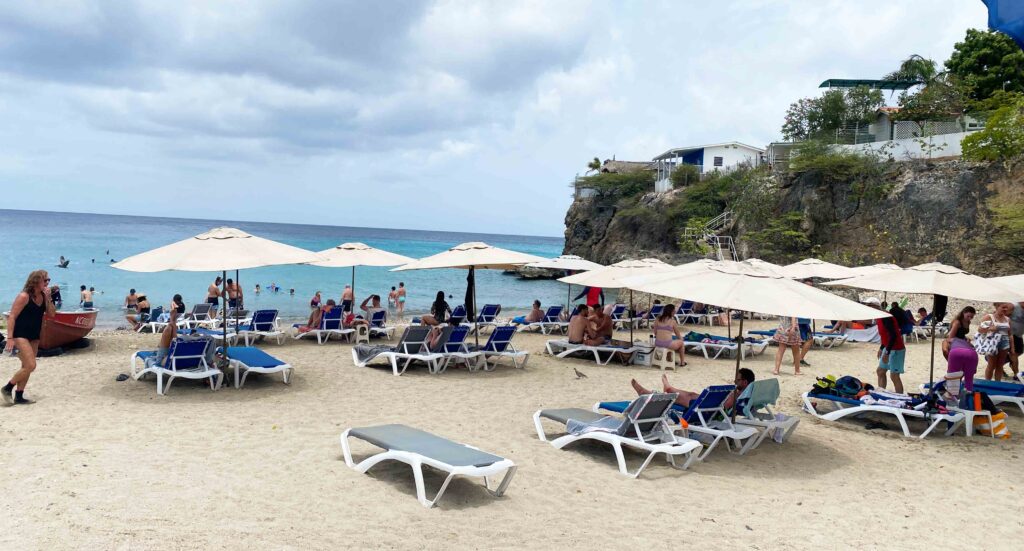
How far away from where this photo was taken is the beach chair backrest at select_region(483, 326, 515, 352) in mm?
10945

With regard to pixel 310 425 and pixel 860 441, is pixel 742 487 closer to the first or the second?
pixel 860 441

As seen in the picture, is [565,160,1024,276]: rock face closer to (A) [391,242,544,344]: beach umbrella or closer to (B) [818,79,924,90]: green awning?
(B) [818,79,924,90]: green awning

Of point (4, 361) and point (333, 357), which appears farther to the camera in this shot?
point (333, 357)

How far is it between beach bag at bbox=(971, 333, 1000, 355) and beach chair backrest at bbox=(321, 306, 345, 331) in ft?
35.1

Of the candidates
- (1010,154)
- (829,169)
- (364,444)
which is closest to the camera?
(364,444)

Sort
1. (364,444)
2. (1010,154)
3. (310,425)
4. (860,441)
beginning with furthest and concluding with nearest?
(1010,154)
(860,441)
(310,425)
(364,444)

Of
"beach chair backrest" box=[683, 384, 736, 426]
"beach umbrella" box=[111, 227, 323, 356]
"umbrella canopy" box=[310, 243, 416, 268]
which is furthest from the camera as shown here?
"umbrella canopy" box=[310, 243, 416, 268]

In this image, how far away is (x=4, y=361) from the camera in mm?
10312

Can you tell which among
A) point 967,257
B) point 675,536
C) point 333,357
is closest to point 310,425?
point 675,536

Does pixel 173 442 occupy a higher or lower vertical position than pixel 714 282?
lower

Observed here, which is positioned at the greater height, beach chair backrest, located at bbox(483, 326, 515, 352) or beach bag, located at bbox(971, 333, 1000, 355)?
beach bag, located at bbox(971, 333, 1000, 355)

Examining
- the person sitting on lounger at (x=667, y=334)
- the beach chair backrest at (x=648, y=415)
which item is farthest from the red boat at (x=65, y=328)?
the person sitting on lounger at (x=667, y=334)

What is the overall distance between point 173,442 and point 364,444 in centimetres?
165

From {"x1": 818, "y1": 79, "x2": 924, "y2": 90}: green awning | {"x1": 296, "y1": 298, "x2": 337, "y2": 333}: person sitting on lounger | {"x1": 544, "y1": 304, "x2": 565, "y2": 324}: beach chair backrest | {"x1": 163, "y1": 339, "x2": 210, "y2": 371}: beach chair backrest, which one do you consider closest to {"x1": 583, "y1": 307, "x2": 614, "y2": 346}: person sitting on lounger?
{"x1": 544, "y1": 304, "x2": 565, "y2": 324}: beach chair backrest
